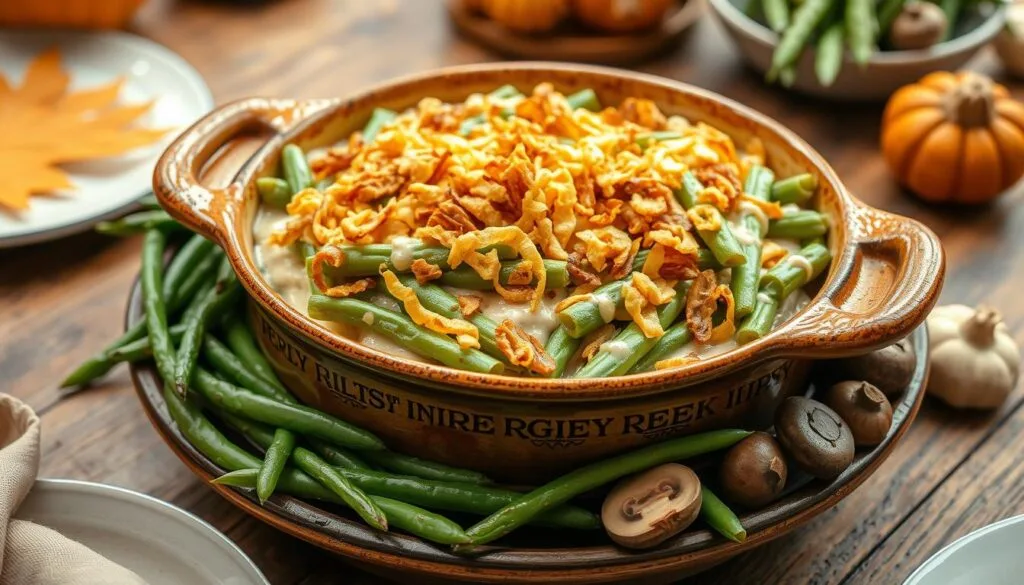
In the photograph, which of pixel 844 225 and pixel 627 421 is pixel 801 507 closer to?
pixel 627 421

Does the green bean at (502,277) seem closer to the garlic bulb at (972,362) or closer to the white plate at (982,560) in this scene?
the white plate at (982,560)

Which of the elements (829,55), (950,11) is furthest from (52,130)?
(950,11)

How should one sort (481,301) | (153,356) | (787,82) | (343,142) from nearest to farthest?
(481,301) → (153,356) → (343,142) → (787,82)

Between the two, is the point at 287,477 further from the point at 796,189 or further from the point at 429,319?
the point at 796,189

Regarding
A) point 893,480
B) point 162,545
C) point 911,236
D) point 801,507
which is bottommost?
point 893,480

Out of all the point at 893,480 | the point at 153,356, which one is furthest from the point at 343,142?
the point at 893,480

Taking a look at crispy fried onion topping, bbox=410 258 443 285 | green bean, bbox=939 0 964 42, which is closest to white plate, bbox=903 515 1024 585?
crispy fried onion topping, bbox=410 258 443 285

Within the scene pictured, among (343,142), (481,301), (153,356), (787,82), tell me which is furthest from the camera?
(787,82)

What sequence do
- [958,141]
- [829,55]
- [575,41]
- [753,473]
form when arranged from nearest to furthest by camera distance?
1. [753,473]
2. [958,141]
3. [829,55]
4. [575,41]
